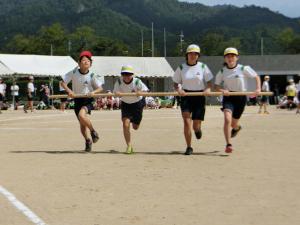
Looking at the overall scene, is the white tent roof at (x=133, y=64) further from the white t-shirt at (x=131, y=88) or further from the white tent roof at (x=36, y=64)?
the white t-shirt at (x=131, y=88)

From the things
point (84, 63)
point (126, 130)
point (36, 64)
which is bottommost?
point (126, 130)

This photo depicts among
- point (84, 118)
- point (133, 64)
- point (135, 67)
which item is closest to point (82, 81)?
point (84, 118)

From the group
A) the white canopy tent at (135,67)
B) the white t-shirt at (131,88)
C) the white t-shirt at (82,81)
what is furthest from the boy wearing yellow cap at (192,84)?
the white canopy tent at (135,67)

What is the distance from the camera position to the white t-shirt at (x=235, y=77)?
12.5 meters

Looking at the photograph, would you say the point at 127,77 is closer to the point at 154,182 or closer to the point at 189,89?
the point at 189,89

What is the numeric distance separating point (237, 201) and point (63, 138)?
9.77 meters

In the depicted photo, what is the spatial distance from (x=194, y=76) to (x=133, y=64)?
A: 134 feet

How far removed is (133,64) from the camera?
175 feet

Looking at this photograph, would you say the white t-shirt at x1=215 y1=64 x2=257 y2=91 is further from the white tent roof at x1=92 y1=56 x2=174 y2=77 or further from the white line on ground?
the white tent roof at x1=92 y1=56 x2=174 y2=77

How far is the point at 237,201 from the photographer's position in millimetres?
7184

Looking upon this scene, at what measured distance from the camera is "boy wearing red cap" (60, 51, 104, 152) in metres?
13.0

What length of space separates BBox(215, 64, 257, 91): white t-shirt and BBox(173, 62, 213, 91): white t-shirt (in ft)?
0.84

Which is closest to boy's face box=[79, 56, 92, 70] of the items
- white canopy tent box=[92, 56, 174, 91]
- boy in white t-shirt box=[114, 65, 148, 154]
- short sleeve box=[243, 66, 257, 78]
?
boy in white t-shirt box=[114, 65, 148, 154]

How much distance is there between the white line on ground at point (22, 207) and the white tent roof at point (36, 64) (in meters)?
32.7
